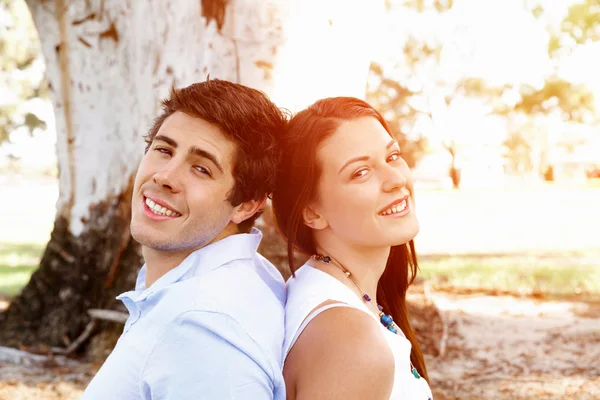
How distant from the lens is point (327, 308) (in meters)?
1.96

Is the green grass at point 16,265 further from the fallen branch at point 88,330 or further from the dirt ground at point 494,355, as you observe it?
the dirt ground at point 494,355

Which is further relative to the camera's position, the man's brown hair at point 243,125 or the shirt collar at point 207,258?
the man's brown hair at point 243,125

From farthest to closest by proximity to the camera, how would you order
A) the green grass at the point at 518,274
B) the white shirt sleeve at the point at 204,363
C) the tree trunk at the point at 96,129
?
the green grass at the point at 518,274 < the tree trunk at the point at 96,129 < the white shirt sleeve at the point at 204,363

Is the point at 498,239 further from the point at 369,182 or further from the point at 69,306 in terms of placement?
the point at 369,182

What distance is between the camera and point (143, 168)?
7.39ft

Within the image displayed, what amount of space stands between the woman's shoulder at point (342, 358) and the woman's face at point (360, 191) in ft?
1.16

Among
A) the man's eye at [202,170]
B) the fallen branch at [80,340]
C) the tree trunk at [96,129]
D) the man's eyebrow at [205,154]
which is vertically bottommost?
the fallen branch at [80,340]

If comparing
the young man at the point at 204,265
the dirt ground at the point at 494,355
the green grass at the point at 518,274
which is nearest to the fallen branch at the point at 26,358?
the dirt ground at the point at 494,355

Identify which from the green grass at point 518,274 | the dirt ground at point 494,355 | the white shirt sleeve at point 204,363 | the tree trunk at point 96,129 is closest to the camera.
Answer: the white shirt sleeve at point 204,363

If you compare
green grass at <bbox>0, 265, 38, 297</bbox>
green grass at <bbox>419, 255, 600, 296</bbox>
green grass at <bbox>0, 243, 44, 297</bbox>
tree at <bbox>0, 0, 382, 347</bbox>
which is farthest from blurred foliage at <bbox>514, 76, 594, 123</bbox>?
tree at <bbox>0, 0, 382, 347</bbox>

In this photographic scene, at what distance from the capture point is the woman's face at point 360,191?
219cm

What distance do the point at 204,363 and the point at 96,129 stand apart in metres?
4.14

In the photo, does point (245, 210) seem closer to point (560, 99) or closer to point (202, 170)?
point (202, 170)

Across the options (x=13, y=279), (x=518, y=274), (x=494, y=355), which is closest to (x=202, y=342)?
(x=494, y=355)
